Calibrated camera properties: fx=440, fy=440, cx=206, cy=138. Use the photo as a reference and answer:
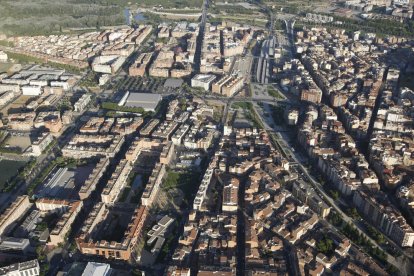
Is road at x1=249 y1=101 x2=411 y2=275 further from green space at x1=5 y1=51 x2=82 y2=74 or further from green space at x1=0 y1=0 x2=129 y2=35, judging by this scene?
green space at x1=0 y1=0 x2=129 y2=35

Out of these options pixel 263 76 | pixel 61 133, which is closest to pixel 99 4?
pixel 263 76

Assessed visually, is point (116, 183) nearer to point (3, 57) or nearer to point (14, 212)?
point (14, 212)

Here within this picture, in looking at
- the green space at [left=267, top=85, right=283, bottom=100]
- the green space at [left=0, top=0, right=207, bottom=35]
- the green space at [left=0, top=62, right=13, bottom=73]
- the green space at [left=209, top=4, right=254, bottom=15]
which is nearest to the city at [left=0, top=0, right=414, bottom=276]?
the green space at [left=0, top=62, right=13, bottom=73]

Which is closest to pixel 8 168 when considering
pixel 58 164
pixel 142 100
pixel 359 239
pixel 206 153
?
pixel 58 164

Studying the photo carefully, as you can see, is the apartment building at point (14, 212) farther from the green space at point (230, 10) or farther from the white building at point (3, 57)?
the green space at point (230, 10)

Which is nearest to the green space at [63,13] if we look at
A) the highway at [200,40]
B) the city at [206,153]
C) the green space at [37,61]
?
the city at [206,153]
